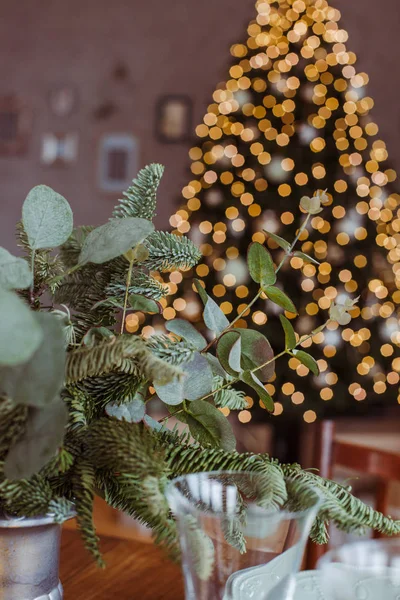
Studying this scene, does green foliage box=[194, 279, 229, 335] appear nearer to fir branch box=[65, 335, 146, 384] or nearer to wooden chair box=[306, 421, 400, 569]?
fir branch box=[65, 335, 146, 384]

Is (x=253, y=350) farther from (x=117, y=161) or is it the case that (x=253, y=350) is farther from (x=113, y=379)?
(x=117, y=161)

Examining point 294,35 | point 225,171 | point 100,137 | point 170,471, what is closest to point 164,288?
point 170,471

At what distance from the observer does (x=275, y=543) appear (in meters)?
0.35

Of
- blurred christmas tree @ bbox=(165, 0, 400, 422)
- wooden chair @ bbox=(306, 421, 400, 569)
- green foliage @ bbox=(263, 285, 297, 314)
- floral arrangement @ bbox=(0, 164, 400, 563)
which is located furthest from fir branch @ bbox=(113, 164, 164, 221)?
Answer: blurred christmas tree @ bbox=(165, 0, 400, 422)

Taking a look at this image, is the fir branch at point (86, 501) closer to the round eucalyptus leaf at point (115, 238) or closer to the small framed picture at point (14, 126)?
the round eucalyptus leaf at point (115, 238)

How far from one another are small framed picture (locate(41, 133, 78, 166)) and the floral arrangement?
3232 millimetres

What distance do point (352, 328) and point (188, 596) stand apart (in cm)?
206

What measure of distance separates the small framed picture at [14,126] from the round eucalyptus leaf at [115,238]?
3.44m

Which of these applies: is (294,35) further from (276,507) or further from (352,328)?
(276,507)

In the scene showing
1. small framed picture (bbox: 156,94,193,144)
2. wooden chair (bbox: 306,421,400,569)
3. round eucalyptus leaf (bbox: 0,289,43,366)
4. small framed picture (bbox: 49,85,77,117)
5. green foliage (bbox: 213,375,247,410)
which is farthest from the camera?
small framed picture (bbox: 49,85,77,117)

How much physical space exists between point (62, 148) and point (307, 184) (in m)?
1.76

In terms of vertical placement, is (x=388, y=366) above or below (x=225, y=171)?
below

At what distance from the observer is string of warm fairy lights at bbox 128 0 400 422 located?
232 centimetres

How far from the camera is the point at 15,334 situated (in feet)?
0.93
